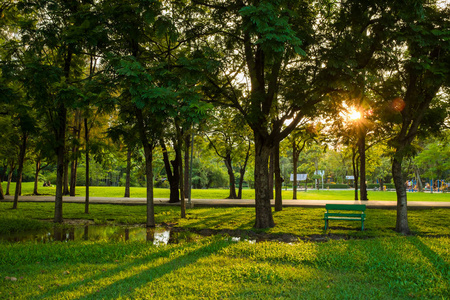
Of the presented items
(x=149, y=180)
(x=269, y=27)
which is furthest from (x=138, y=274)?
(x=149, y=180)

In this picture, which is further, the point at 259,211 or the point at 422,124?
the point at 422,124

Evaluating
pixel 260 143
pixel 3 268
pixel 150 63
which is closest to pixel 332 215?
pixel 260 143

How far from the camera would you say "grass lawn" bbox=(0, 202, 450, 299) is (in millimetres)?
4816

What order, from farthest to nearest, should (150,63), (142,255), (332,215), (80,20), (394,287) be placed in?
1. (332,215)
2. (150,63)
3. (80,20)
4. (142,255)
5. (394,287)

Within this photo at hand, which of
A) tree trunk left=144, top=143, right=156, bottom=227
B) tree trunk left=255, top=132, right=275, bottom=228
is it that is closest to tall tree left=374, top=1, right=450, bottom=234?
tree trunk left=255, top=132, right=275, bottom=228

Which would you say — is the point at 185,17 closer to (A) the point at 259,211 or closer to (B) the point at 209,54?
(B) the point at 209,54

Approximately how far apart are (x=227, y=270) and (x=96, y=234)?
6.89 m

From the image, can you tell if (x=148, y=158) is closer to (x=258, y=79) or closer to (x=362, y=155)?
(x=258, y=79)

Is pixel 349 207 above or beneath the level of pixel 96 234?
above

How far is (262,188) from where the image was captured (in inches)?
466

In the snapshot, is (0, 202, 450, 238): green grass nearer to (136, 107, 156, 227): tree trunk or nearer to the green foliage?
(136, 107, 156, 227): tree trunk

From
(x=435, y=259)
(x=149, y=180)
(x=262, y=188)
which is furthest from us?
(x=149, y=180)

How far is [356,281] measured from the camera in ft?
17.8

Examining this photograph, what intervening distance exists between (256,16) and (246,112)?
5.17 metres
